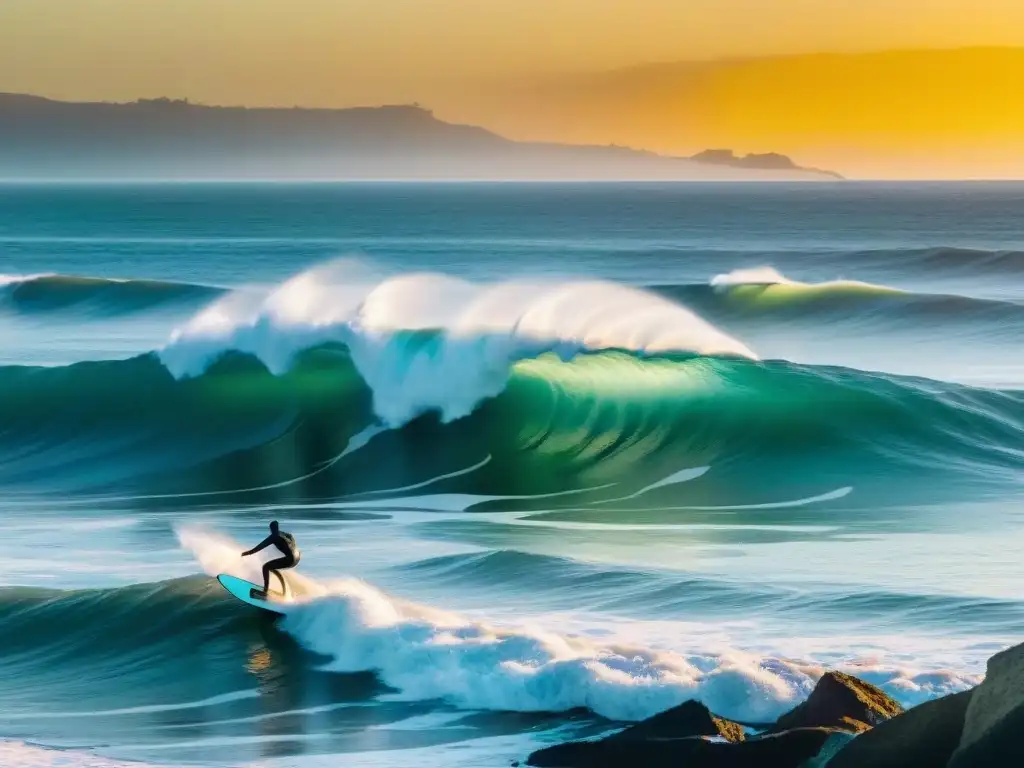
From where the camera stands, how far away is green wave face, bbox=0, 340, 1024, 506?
54.9 feet

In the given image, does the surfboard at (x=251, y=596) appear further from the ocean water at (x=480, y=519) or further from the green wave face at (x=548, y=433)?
the green wave face at (x=548, y=433)

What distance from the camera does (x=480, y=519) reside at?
14.8 metres

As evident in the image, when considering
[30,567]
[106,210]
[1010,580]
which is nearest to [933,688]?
[1010,580]

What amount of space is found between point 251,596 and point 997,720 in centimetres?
581

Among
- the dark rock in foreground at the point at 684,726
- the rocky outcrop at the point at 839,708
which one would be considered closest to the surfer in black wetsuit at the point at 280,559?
the dark rock in foreground at the point at 684,726

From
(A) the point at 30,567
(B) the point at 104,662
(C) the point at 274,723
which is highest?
(A) the point at 30,567

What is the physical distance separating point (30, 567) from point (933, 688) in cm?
657

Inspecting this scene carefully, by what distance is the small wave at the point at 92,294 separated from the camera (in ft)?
132

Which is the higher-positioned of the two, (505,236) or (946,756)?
(505,236)

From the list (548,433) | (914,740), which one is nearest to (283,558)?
(914,740)

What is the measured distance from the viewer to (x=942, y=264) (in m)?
53.7

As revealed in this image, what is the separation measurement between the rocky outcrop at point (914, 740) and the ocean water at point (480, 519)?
5.76ft

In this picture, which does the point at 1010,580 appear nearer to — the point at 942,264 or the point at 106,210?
the point at 942,264

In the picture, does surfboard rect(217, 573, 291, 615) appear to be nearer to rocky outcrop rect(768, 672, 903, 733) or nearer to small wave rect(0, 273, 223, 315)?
rocky outcrop rect(768, 672, 903, 733)
